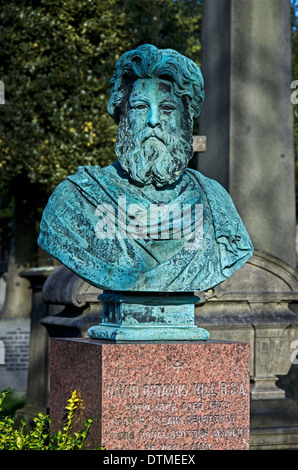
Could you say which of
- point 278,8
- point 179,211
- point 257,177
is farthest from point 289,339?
point 278,8

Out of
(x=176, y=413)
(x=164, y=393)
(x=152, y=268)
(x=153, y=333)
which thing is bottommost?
(x=176, y=413)

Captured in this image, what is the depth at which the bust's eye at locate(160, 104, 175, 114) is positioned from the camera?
567 centimetres

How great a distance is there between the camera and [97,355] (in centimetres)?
525

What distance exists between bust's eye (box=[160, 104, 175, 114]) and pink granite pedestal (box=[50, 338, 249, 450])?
157 centimetres

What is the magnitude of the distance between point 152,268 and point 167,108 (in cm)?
110

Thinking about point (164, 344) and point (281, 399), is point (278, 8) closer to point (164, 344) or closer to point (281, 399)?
point (281, 399)

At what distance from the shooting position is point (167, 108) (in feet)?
18.7

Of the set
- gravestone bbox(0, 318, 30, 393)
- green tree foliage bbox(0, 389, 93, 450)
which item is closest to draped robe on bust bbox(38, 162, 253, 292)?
green tree foliage bbox(0, 389, 93, 450)

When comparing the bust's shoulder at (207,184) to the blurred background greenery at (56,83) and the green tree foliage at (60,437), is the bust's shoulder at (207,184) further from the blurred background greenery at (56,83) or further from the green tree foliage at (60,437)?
the blurred background greenery at (56,83)

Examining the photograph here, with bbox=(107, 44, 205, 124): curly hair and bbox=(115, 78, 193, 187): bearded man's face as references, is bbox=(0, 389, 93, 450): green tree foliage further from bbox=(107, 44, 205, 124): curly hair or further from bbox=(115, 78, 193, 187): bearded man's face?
bbox=(107, 44, 205, 124): curly hair

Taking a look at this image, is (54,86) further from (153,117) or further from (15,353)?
(153,117)

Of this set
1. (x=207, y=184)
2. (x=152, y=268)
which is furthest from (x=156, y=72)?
(x=152, y=268)

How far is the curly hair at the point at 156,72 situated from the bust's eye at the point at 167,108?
10 cm

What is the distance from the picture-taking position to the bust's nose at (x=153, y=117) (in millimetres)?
5578
